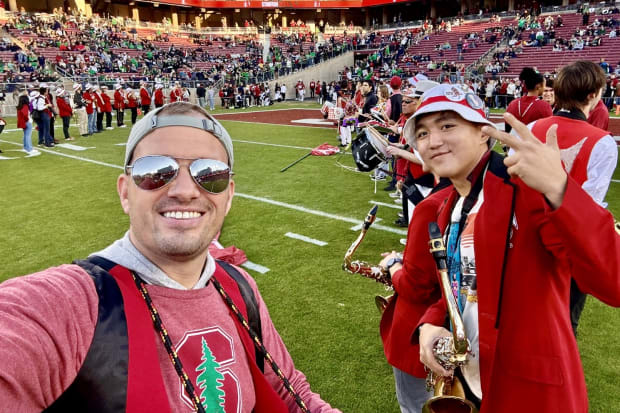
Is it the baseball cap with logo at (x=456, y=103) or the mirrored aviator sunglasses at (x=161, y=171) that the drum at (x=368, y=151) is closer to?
the baseball cap with logo at (x=456, y=103)

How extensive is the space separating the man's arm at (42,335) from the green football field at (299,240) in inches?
61.1

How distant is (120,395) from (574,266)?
1.41 meters

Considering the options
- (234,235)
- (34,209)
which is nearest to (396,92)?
(234,235)

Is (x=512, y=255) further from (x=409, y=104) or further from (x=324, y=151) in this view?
(x=324, y=151)

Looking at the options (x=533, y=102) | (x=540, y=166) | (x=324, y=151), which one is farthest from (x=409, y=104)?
(x=324, y=151)

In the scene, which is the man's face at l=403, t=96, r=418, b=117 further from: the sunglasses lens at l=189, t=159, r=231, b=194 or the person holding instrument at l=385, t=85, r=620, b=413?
the sunglasses lens at l=189, t=159, r=231, b=194

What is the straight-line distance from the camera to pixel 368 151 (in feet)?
19.3

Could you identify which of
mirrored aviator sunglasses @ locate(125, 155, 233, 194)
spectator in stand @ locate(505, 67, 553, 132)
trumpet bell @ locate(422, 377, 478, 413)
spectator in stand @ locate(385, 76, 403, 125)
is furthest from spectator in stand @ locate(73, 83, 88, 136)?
trumpet bell @ locate(422, 377, 478, 413)

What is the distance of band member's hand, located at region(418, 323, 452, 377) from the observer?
1.72 m

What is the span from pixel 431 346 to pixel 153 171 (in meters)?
1.27

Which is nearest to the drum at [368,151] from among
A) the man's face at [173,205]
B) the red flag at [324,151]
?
the man's face at [173,205]

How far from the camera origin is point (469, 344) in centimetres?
174

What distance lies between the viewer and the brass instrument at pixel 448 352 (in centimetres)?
160

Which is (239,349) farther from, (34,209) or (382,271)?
(34,209)
